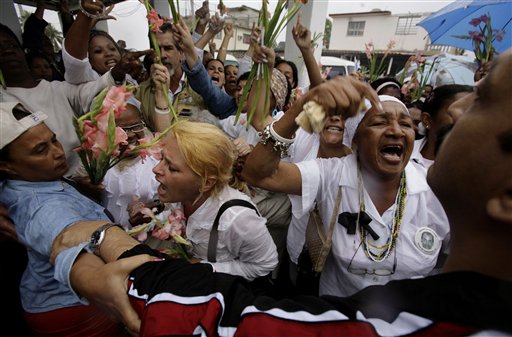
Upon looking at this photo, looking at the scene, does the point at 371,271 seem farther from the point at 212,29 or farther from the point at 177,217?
the point at 212,29

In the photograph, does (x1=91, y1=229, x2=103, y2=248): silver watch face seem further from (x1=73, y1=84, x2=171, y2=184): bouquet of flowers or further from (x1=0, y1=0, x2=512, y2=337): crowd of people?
(x1=73, y1=84, x2=171, y2=184): bouquet of flowers

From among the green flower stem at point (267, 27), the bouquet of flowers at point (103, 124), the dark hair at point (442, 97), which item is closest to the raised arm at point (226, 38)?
the green flower stem at point (267, 27)

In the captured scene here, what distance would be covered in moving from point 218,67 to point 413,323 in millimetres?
4299

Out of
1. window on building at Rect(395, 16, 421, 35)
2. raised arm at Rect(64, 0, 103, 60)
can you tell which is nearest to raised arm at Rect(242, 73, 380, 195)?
raised arm at Rect(64, 0, 103, 60)

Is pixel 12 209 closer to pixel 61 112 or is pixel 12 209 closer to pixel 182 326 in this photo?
pixel 61 112

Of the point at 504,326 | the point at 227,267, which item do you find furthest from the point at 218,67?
the point at 504,326

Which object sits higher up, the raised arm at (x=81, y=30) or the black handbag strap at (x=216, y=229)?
the raised arm at (x=81, y=30)

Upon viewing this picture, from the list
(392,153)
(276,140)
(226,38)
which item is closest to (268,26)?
(276,140)

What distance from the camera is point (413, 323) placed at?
0.60 m

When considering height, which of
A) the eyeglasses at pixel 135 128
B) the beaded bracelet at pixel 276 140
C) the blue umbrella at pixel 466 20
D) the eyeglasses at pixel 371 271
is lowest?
the eyeglasses at pixel 371 271

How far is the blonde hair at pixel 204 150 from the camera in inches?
64.4

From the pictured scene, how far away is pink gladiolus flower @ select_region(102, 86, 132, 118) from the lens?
4.54 ft

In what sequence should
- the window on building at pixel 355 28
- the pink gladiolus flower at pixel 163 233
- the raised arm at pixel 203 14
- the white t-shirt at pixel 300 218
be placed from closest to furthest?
the pink gladiolus flower at pixel 163 233
the white t-shirt at pixel 300 218
the raised arm at pixel 203 14
the window on building at pixel 355 28

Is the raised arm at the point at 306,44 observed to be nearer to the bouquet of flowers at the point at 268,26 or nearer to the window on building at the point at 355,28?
the bouquet of flowers at the point at 268,26
